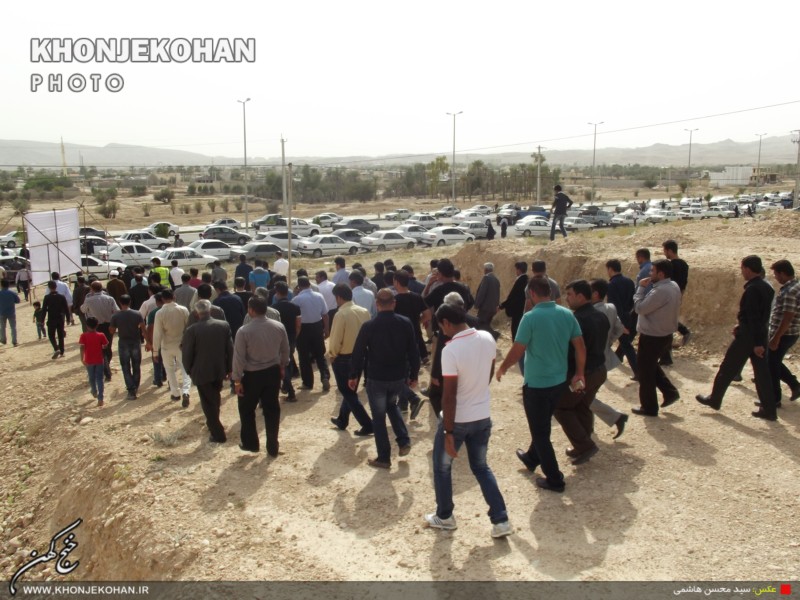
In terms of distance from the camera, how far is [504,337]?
514 inches

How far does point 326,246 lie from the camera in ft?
115

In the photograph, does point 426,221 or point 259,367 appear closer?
point 259,367

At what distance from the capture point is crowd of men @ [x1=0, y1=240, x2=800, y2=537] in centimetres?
512

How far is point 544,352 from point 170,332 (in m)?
5.50

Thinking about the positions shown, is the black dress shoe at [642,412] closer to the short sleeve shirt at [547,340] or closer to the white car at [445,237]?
the short sleeve shirt at [547,340]

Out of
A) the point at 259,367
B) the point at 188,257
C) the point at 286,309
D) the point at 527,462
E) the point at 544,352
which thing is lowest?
the point at 188,257

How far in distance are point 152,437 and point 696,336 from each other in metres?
8.20

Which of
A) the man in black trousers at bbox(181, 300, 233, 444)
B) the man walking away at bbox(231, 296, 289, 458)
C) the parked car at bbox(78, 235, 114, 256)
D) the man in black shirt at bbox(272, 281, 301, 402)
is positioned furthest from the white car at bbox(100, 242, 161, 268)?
the man walking away at bbox(231, 296, 289, 458)

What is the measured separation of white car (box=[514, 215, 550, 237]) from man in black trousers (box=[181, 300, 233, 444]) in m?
34.2

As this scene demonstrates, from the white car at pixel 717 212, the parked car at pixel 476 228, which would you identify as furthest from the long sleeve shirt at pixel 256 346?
the white car at pixel 717 212

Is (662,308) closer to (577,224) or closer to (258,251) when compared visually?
(258,251)

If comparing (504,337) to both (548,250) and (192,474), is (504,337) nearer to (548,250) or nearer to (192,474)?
(548,250)

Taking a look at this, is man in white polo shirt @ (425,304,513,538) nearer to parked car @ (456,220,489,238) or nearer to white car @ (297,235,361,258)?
white car @ (297,235,361,258)

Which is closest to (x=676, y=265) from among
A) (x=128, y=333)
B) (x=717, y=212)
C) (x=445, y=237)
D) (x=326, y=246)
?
(x=128, y=333)
